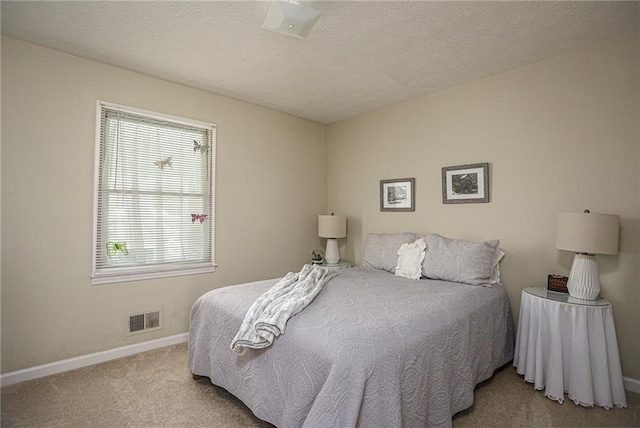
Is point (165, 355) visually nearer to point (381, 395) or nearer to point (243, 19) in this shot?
point (381, 395)

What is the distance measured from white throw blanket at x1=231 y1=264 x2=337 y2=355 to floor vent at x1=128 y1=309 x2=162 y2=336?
1.50m

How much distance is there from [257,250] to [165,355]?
4.54 ft

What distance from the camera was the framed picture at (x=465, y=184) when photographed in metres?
3.05

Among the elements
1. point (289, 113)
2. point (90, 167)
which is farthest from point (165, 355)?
point (289, 113)

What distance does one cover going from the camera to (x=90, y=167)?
8.99 ft

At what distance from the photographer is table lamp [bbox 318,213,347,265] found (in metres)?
3.98

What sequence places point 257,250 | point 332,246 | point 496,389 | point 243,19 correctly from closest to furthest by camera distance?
point 243,19 → point 496,389 → point 257,250 → point 332,246

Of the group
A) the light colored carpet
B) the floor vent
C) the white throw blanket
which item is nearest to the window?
the floor vent

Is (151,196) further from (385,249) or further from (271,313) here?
(385,249)

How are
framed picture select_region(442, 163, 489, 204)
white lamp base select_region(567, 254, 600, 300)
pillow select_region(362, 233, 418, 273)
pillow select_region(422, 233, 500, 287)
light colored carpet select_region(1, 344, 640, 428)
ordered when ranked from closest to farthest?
light colored carpet select_region(1, 344, 640, 428), white lamp base select_region(567, 254, 600, 300), pillow select_region(422, 233, 500, 287), framed picture select_region(442, 163, 489, 204), pillow select_region(362, 233, 418, 273)

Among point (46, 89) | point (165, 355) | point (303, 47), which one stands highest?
point (303, 47)

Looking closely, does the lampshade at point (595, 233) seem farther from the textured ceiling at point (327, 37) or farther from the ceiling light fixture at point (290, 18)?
the ceiling light fixture at point (290, 18)

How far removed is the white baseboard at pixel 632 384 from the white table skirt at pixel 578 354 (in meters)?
0.32

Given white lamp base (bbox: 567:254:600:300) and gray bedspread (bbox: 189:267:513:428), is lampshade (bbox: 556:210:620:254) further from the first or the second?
gray bedspread (bbox: 189:267:513:428)
